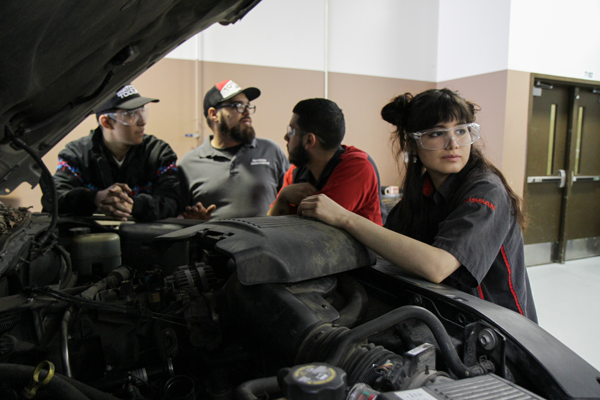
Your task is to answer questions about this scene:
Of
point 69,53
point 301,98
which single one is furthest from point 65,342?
point 301,98

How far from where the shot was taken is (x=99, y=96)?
1.50 m

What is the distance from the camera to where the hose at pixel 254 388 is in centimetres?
81

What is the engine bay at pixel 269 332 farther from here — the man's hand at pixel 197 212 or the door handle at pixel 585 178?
the door handle at pixel 585 178

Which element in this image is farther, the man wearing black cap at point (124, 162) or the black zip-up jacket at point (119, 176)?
the man wearing black cap at point (124, 162)

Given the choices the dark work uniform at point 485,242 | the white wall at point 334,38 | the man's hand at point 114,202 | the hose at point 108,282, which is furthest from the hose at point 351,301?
the white wall at point 334,38

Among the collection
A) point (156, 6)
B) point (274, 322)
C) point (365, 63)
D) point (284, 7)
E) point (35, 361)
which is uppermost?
point (284, 7)

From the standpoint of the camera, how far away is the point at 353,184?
205 centimetres

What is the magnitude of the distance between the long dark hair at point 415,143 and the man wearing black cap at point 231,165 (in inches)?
55.1

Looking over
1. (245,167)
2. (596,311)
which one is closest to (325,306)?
(245,167)

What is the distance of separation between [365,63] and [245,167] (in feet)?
10.6

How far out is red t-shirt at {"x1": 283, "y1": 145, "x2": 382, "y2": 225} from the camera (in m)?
2.03

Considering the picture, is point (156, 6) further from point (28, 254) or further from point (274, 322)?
point (28, 254)

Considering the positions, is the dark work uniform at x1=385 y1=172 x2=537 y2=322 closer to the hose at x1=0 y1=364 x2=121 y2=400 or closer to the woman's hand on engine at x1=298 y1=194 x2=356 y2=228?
the woman's hand on engine at x1=298 y1=194 x2=356 y2=228

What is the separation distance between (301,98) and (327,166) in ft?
9.83
